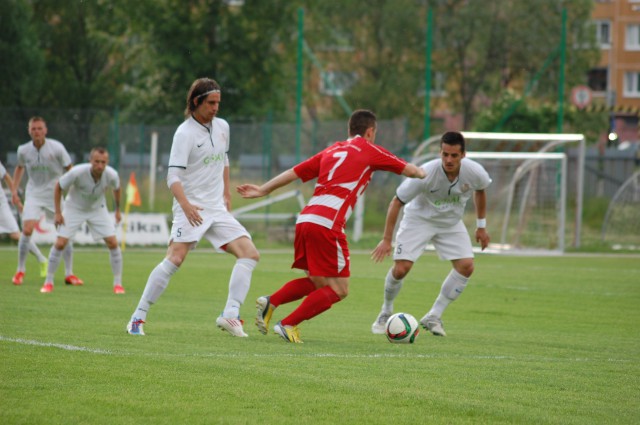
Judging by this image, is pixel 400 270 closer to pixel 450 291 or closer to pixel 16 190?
pixel 450 291

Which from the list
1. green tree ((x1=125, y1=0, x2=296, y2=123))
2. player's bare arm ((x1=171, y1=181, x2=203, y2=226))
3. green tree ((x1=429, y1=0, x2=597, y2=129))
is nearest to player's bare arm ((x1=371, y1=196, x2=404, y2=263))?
player's bare arm ((x1=171, y1=181, x2=203, y2=226))

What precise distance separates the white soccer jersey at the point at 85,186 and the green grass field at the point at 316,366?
124 cm

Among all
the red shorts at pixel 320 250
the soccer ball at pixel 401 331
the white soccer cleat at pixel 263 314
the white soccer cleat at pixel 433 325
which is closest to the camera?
the red shorts at pixel 320 250

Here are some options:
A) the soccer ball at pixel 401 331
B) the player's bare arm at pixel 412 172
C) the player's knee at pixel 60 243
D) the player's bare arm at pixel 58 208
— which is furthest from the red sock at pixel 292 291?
the player's knee at pixel 60 243

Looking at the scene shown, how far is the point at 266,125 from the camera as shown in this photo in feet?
105

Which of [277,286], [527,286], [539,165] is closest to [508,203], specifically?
[539,165]

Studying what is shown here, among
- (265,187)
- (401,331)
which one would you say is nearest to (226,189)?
(265,187)

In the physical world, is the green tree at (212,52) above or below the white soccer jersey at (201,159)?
above

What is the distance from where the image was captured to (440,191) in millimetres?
10945

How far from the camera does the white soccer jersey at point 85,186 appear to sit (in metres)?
14.7

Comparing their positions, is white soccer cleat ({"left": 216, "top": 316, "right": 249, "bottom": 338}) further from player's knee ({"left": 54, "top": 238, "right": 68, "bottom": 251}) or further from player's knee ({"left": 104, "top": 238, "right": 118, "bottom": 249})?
player's knee ({"left": 54, "top": 238, "right": 68, "bottom": 251})

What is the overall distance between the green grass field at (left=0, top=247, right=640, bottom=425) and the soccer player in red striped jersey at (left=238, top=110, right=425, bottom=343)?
0.37m

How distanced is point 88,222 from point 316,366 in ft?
27.2

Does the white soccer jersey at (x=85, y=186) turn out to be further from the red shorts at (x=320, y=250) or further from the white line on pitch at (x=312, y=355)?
the red shorts at (x=320, y=250)
